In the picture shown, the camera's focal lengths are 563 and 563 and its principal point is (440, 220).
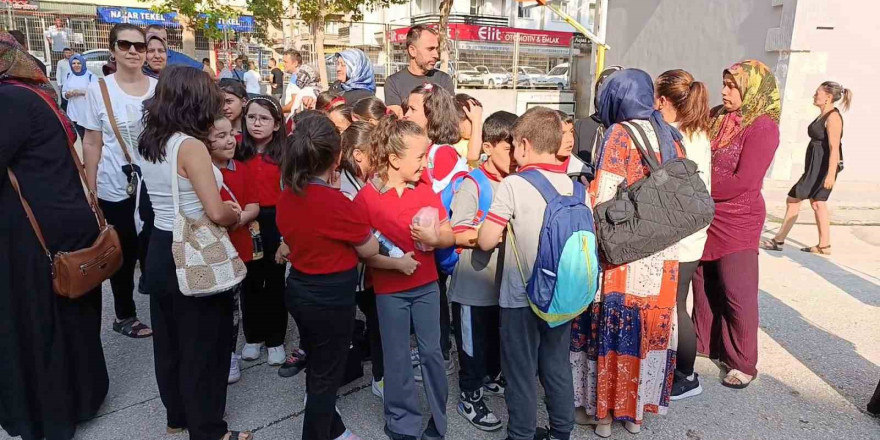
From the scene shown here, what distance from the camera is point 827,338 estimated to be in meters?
4.07

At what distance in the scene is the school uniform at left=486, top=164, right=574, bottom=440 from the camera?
2.39 meters

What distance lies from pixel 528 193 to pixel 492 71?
17.7 meters

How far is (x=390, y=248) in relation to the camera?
2.56 meters

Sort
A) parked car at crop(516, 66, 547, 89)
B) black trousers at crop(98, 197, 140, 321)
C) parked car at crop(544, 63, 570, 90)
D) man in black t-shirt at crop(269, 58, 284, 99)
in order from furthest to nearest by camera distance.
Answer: parked car at crop(544, 63, 570, 90) → parked car at crop(516, 66, 547, 89) → man in black t-shirt at crop(269, 58, 284, 99) → black trousers at crop(98, 197, 140, 321)

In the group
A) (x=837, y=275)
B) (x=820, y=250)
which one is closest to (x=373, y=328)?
(x=837, y=275)

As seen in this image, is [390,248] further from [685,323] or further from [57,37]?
[57,37]

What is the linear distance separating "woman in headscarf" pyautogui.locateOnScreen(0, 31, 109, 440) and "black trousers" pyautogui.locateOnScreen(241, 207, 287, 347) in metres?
0.90

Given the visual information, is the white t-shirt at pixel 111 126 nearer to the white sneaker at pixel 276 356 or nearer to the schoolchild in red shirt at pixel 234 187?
the schoolchild in red shirt at pixel 234 187

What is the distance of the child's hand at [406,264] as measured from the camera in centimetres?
247

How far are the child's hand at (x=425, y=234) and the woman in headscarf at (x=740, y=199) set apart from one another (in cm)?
181

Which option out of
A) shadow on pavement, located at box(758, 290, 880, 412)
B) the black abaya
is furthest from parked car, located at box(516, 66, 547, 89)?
the black abaya

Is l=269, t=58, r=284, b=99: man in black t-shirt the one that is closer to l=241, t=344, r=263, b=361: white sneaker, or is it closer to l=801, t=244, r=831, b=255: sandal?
l=241, t=344, r=263, b=361: white sneaker

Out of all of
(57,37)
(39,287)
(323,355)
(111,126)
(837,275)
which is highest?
(57,37)

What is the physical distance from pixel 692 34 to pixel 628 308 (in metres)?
11.3
